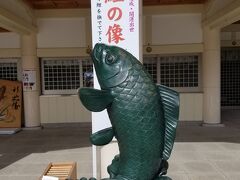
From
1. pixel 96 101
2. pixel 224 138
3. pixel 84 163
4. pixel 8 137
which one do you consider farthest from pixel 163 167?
pixel 8 137

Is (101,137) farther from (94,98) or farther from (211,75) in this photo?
(211,75)

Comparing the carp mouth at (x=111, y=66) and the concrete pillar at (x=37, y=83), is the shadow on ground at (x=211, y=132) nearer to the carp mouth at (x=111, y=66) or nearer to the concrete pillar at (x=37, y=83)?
the concrete pillar at (x=37, y=83)

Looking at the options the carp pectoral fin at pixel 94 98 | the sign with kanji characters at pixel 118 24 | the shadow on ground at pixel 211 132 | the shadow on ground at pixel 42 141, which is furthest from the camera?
the shadow on ground at pixel 211 132

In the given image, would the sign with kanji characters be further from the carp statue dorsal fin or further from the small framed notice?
the small framed notice

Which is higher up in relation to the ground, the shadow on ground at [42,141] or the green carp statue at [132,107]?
the green carp statue at [132,107]

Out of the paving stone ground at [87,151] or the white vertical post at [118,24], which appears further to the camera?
the paving stone ground at [87,151]

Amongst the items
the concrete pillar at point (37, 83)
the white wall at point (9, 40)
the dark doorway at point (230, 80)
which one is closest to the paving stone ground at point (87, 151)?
the concrete pillar at point (37, 83)

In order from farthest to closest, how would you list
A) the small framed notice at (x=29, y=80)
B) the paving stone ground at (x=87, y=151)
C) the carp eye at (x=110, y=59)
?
the small framed notice at (x=29, y=80)
the paving stone ground at (x=87, y=151)
the carp eye at (x=110, y=59)

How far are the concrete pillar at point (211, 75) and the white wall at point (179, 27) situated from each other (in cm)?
36

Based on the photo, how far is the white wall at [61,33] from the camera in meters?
9.84

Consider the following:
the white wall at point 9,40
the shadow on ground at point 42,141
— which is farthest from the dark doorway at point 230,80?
the white wall at point 9,40

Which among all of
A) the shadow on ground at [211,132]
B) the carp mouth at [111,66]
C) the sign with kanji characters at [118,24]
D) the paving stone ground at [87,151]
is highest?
the sign with kanji characters at [118,24]

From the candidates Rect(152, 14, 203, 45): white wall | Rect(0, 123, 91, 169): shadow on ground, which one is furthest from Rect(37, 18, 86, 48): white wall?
Rect(0, 123, 91, 169): shadow on ground

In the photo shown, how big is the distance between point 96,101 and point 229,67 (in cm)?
1127
